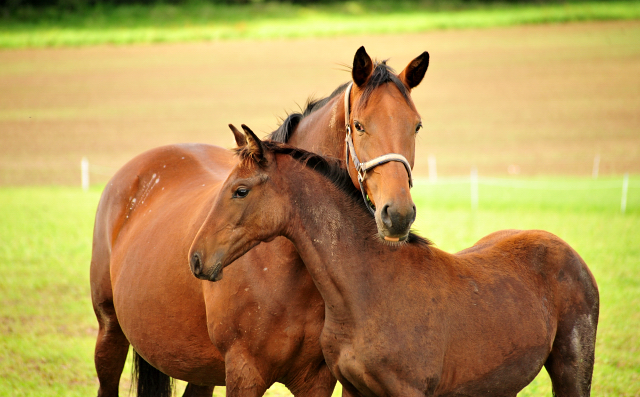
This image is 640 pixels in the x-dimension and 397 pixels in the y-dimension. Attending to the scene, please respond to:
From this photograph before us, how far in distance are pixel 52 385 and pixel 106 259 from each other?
1.60 m

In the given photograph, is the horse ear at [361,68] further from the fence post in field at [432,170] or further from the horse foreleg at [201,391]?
the fence post in field at [432,170]

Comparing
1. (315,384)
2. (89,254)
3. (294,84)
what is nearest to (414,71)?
(315,384)

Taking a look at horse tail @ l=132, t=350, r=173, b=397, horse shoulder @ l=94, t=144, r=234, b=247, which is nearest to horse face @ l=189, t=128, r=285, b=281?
horse shoulder @ l=94, t=144, r=234, b=247

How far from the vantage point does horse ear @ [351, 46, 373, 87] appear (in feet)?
9.88

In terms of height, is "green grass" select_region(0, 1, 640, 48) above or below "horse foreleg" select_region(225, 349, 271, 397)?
above

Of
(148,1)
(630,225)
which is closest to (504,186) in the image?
(630,225)

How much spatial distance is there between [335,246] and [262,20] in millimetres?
33932

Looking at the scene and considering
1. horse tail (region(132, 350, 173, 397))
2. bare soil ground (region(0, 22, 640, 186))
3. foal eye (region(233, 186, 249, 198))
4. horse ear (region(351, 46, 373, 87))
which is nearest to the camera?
foal eye (region(233, 186, 249, 198))

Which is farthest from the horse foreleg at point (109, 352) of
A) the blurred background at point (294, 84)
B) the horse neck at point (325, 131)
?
the blurred background at point (294, 84)

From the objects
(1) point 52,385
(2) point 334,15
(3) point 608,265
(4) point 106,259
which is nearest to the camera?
(4) point 106,259

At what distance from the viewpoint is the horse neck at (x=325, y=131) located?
328 centimetres

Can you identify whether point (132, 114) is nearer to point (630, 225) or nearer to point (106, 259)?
point (630, 225)

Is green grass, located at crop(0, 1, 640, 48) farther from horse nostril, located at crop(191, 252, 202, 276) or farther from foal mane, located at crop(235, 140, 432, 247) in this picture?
horse nostril, located at crop(191, 252, 202, 276)

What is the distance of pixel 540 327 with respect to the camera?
3.27 metres
